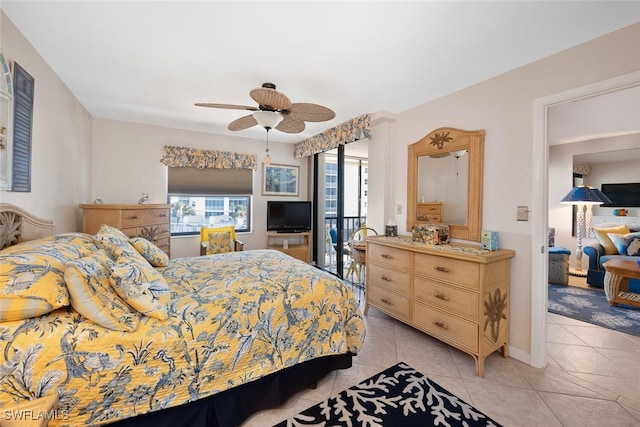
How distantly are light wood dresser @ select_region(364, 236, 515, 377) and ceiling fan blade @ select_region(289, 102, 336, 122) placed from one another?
147 cm

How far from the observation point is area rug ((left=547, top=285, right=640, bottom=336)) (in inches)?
109

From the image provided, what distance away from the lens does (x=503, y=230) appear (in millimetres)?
2336

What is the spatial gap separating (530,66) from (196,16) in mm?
2611

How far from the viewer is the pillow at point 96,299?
1.18 m

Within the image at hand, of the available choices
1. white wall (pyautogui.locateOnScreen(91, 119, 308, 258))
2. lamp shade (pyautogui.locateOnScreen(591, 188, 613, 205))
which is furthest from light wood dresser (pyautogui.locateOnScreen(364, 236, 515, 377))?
lamp shade (pyautogui.locateOnScreen(591, 188, 613, 205))

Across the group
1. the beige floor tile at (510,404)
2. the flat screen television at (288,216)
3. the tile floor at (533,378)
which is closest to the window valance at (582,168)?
the tile floor at (533,378)

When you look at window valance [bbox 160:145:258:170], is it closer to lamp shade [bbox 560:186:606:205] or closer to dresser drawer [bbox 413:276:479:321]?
dresser drawer [bbox 413:276:479:321]

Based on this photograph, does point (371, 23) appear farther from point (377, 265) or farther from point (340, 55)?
point (377, 265)

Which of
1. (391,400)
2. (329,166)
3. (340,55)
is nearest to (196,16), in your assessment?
(340,55)

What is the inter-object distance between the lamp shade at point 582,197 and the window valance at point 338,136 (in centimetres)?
387

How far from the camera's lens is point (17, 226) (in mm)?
1710

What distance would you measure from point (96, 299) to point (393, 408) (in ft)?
5.95

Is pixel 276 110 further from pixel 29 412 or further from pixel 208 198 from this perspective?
pixel 208 198

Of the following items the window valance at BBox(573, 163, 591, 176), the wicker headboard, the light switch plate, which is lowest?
the wicker headboard
